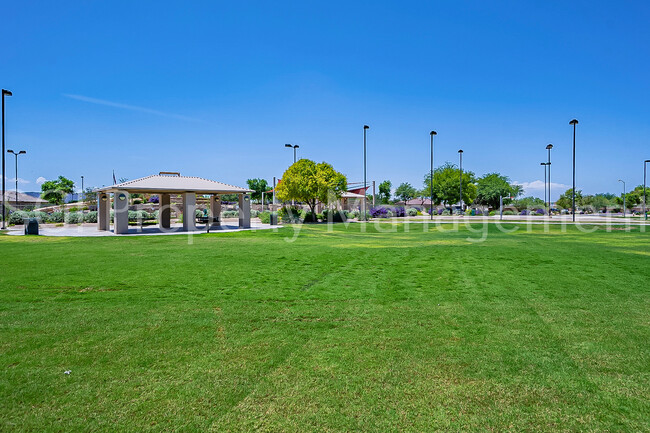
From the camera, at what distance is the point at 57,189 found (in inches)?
3164

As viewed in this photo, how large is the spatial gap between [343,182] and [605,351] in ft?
107

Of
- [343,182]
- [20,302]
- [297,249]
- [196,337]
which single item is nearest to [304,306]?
[196,337]

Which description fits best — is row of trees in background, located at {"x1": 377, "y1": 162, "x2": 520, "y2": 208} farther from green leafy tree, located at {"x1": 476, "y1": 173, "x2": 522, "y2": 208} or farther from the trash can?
the trash can

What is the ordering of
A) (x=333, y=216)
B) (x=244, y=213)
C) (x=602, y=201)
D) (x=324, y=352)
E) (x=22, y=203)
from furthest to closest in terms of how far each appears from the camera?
(x=602, y=201) → (x=22, y=203) → (x=333, y=216) → (x=244, y=213) → (x=324, y=352)

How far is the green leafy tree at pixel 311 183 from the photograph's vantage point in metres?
35.1

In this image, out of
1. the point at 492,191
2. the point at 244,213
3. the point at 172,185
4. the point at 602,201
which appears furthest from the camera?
the point at 602,201

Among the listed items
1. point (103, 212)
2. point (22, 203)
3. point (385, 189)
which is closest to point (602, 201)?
point (385, 189)

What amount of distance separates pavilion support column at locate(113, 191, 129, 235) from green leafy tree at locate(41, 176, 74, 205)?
6121cm

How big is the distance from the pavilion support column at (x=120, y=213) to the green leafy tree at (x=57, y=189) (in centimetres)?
6121

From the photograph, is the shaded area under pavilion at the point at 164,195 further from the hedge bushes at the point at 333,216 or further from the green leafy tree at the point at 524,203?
the green leafy tree at the point at 524,203

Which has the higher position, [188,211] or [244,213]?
[188,211]

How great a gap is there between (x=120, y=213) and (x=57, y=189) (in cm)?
7057

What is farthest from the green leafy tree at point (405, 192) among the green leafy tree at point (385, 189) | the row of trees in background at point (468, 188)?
the row of trees in background at point (468, 188)

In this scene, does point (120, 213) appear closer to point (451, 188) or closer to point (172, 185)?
point (172, 185)
